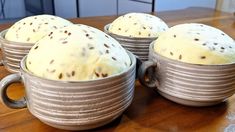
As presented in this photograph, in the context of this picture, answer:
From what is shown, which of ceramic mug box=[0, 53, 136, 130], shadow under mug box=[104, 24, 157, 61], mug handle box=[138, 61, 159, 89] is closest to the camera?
ceramic mug box=[0, 53, 136, 130]

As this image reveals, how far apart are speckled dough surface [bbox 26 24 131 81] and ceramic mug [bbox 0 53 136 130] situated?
0.6 inches

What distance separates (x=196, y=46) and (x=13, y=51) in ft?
1.23

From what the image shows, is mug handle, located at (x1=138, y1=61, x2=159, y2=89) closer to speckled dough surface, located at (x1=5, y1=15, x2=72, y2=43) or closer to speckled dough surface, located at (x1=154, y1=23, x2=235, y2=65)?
speckled dough surface, located at (x1=154, y1=23, x2=235, y2=65)

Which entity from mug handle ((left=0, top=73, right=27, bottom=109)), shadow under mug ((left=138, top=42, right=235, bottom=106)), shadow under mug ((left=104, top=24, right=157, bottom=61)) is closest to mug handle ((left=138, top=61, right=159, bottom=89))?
shadow under mug ((left=138, top=42, right=235, bottom=106))

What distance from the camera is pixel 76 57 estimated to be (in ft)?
1.23

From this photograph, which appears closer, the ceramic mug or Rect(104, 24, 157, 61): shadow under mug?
the ceramic mug

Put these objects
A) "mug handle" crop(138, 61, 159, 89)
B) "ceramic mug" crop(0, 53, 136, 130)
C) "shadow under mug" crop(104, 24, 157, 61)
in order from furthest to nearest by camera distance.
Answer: "shadow under mug" crop(104, 24, 157, 61), "mug handle" crop(138, 61, 159, 89), "ceramic mug" crop(0, 53, 136, 130)

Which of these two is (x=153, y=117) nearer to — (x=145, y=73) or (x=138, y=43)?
(x=145, y=73)

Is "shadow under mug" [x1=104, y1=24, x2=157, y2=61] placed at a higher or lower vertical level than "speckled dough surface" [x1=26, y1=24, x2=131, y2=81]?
lower

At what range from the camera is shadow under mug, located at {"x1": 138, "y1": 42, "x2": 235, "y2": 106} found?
16.8 inches

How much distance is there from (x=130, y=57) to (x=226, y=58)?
6.5 inches

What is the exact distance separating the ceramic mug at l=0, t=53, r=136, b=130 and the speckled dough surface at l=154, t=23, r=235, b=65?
0.34ft

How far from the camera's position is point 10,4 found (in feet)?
12.8

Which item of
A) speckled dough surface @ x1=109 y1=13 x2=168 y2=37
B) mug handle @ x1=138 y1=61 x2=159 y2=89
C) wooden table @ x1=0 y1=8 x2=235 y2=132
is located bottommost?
wooden table @ x1=0 y1=8 x2=235 y2=132
